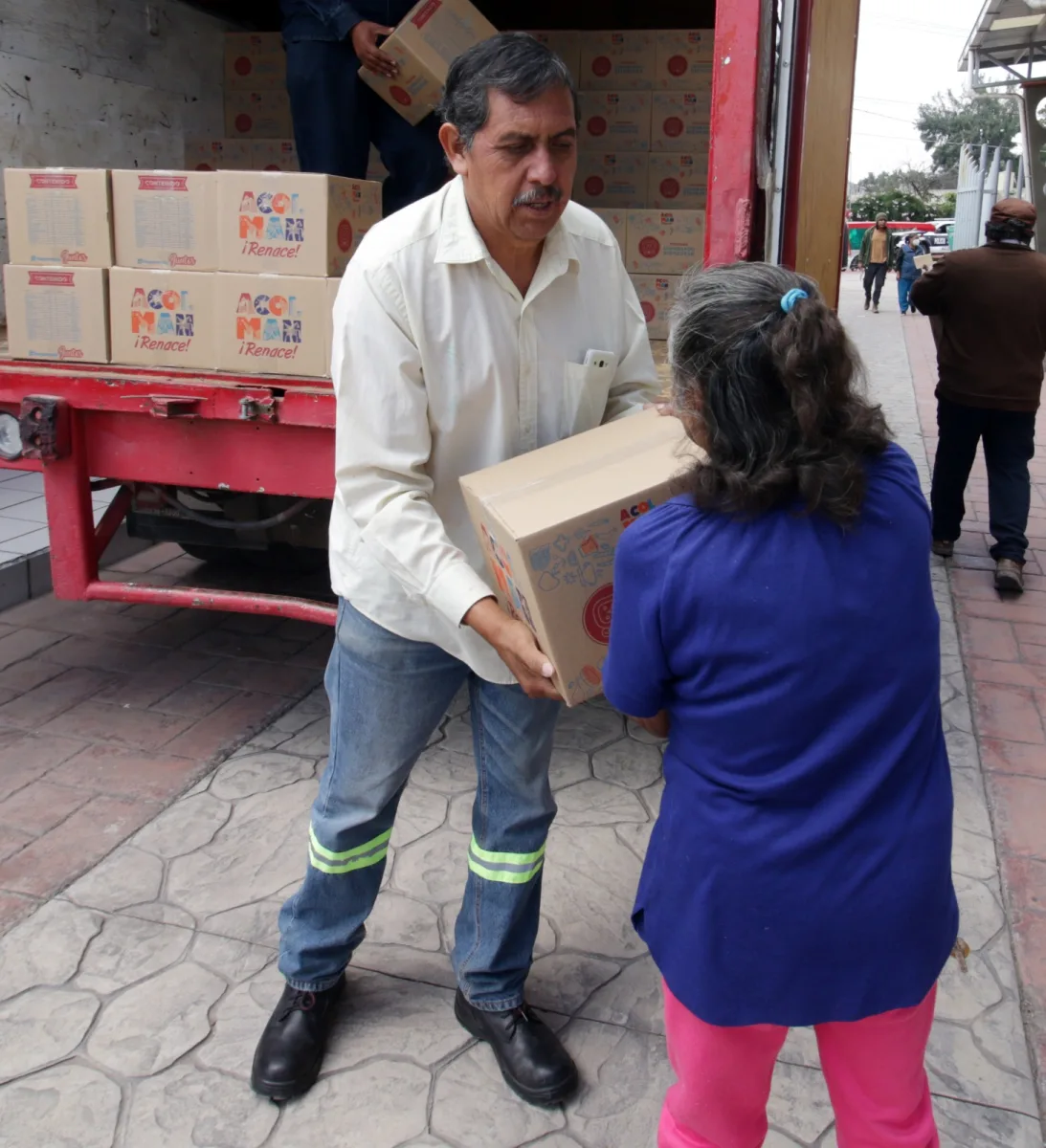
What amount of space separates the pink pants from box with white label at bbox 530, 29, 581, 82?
448 centimetres

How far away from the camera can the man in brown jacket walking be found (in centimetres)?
511

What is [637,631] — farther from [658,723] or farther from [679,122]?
[679,122]

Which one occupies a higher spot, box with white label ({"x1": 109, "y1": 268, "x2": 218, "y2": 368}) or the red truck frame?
box with white label ({"x1": 109, "y1": 268, "x2": 218, "y2": 368})

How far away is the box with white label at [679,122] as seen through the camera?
485cm

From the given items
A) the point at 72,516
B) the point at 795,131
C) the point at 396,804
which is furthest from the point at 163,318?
the point at 795,131

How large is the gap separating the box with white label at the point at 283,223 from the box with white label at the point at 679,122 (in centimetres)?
238

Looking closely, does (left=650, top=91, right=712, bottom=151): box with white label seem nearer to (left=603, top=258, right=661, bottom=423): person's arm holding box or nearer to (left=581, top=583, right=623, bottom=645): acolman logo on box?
(left=603, top=258, right=661, bottom=423): person's arm holding box

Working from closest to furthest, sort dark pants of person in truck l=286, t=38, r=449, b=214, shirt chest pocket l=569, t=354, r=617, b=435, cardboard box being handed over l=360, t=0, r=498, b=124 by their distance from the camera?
shirt chest pocket l=569, t=354, r=617, b=435 < cardboard box being handed over l=360, t=0, r=498, b=124 < dark pants of person in truck l=286, t=38, r=449, b=214

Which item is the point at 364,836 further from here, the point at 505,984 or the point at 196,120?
the point at 196,120

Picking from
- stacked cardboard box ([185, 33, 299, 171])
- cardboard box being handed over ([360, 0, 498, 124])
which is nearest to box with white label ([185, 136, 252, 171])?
stacked cardboard box ([185, 33, 299, 171])

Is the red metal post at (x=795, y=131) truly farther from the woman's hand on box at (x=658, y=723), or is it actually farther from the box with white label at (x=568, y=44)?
the woman's hand on box at (x=658, y=723)

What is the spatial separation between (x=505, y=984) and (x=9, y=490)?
4529 millimetres

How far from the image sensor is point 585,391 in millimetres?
1951

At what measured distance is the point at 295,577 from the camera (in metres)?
4.96
